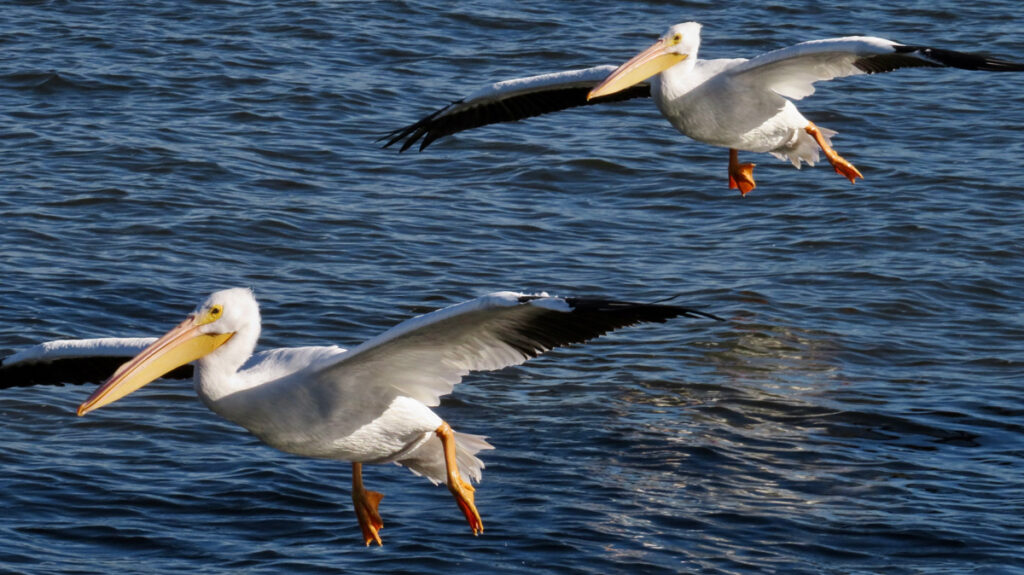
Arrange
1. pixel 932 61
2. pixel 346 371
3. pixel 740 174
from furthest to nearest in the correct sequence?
pixel 740 174 < pixel 932 61 < pixel 346 371

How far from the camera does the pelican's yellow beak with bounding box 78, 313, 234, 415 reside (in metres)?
6.75

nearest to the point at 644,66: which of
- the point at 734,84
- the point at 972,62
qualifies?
the point at 734,84

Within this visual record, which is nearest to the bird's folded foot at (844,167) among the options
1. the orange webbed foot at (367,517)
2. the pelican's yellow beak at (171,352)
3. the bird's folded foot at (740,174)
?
the bird's folded foot at (740,174)

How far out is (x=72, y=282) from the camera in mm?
11703

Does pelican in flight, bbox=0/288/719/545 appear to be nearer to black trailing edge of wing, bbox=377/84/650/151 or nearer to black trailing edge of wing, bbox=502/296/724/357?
black trailing edge of wing, bbox=502/296/724/357

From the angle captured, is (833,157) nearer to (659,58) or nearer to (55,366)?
(659,58)

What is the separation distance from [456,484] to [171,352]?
1408mm

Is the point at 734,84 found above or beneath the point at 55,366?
above

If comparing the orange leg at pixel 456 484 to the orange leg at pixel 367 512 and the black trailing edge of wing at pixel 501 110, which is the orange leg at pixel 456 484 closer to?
the orange leg at pixel 367 512

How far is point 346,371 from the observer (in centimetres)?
697

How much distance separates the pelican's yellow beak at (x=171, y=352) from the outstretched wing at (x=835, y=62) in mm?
4224

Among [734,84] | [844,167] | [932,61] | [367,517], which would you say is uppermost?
[932,61]

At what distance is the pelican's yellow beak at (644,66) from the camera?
1001 cm

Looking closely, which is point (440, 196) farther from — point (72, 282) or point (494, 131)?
point (72, 282)
